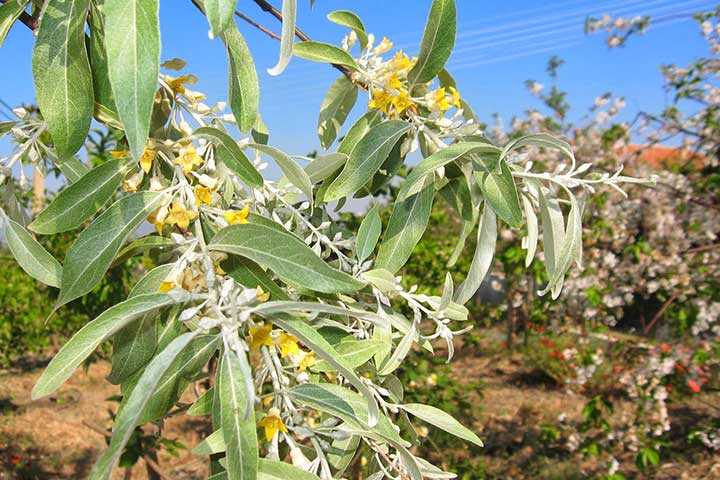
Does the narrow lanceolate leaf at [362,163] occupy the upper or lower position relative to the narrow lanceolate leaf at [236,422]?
upper

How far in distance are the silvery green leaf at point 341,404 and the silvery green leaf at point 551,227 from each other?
0.91ft

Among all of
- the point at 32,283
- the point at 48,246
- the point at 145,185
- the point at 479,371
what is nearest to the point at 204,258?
the point at 145,185

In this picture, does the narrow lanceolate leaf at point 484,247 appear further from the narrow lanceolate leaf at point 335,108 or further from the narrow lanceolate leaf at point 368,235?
the narrow lanceolate leaf at point 335,108

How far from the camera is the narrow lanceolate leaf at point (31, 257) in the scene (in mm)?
688

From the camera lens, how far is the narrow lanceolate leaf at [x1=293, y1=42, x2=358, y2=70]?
801mm

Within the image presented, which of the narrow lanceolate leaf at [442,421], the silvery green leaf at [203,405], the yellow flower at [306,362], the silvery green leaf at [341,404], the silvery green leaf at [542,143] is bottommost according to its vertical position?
the silvery green leaf at [203,405]

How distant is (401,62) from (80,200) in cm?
46

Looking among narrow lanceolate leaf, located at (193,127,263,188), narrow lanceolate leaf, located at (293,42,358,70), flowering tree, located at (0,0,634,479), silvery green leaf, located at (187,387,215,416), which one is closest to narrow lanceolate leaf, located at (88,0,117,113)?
flowering tree, located at (0,0,634,479)

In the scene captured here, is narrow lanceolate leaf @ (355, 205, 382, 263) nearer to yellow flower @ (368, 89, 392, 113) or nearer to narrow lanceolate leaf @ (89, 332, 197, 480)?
yellow flower @ (368, 89, 392, 113)

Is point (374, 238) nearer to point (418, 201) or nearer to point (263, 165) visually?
point (418, 201)

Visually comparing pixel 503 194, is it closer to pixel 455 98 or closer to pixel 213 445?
pixel 455 98

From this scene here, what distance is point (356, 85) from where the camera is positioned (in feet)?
2.95

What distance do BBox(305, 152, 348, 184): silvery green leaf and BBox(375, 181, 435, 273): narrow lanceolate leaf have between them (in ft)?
0.31

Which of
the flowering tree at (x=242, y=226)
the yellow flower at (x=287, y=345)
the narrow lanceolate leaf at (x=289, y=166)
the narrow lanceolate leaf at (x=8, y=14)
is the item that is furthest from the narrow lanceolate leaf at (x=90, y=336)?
the narrow lanceolate leaf at (x=8, y=14)
